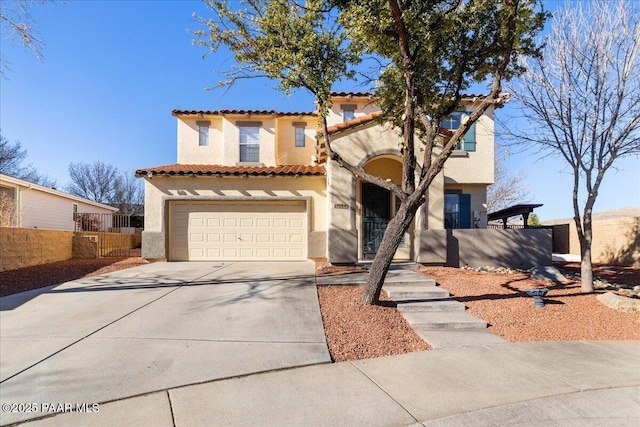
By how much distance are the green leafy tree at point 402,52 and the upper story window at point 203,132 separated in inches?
359

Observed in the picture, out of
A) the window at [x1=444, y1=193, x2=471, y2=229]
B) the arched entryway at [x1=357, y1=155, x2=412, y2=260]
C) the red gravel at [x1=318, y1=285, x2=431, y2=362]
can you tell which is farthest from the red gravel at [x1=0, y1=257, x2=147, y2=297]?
the window at [x1=444, y1=193, x2=471, y2=229]

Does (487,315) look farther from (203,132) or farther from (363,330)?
(203,132)

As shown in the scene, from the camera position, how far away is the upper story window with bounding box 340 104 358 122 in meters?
15.9

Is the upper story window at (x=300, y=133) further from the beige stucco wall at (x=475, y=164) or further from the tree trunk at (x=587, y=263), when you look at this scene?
the tree trunk at (x=587, y=263)

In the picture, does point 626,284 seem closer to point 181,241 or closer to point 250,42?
point 250,42

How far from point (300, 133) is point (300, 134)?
52mm

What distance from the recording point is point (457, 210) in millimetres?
15336

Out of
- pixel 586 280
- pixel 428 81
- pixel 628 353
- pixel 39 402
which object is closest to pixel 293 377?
pixel 39 402

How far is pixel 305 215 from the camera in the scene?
13.7m

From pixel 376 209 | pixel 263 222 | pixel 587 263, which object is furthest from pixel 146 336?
pixel 376 209

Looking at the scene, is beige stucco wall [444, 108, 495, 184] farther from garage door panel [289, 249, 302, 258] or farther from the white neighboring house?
the white neighboring house

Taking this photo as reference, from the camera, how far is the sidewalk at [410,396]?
331 cm

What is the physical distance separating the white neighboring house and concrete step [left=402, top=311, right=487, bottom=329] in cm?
1567

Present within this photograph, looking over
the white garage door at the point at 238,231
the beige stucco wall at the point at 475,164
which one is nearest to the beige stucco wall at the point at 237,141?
the white garage door at the point at 238,231
